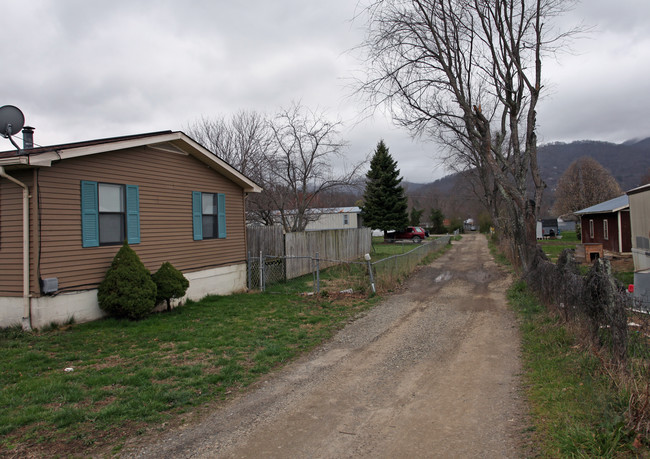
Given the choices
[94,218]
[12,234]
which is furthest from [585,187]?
[12,234]

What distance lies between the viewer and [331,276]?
51.0 feet

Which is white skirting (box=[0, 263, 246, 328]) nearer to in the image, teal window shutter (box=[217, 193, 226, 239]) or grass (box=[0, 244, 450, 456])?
grass (box=[0, 244, 450, 456])

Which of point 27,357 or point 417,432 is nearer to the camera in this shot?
point 417,432

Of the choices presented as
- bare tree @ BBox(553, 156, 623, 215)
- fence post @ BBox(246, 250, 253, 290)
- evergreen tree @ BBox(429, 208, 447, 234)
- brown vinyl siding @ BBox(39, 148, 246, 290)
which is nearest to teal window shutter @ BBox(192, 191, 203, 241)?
brown vinyl siding @ BBox(39, 148, 246, 290)

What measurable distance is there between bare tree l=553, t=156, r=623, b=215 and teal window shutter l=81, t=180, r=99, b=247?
167 feet

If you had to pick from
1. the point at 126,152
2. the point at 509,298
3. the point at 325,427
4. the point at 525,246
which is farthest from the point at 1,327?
the point at 525,246

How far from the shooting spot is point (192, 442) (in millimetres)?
3867

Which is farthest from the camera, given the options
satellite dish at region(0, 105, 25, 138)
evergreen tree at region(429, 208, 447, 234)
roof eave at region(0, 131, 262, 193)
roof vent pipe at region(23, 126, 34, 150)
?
evergreen tree at region(429, 208, 447, 234)

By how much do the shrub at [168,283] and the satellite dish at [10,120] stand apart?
12.9 ft

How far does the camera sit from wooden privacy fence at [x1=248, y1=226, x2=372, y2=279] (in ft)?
48.8

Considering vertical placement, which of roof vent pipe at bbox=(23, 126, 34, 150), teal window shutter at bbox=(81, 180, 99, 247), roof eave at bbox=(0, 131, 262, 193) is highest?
roof vent pipe at bbox=(23, 126, 34, 150)

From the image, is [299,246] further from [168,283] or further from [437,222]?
[437,222]

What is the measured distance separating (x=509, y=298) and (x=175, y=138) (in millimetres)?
Result: 9446

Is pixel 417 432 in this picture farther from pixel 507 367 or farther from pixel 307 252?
pixel 307 252
